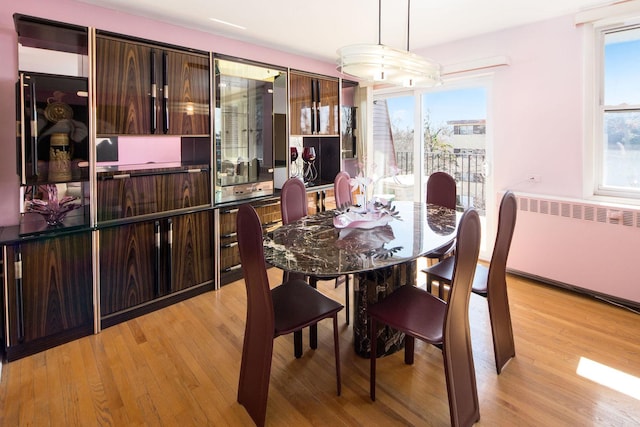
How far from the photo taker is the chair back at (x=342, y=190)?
3.40 m

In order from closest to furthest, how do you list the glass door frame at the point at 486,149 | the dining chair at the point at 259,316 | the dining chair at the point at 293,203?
the dining chair at the point at 259,316, the dining chair at the point at 293,203, the glass door frame at the point at 486,149

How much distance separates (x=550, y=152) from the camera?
347 cm

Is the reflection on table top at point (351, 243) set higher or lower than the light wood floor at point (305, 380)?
higher

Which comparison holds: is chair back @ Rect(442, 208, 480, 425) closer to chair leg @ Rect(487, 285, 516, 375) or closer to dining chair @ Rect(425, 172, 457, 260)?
chair leg @ Rect(487, 285, 516, 375)

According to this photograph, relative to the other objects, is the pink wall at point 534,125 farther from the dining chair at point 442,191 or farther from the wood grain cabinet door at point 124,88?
the dining chair at point 442,191

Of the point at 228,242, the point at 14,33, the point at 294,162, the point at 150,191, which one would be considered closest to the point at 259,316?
the point at 150,191

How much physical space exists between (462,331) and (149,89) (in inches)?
109

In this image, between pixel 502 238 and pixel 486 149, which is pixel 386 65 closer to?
pixel 502 238

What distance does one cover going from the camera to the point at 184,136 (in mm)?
3123

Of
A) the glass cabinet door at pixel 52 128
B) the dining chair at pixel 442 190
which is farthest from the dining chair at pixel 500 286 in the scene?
the glass cabinet door at pixel 52 128

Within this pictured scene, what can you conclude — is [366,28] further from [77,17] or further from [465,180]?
[77,17]

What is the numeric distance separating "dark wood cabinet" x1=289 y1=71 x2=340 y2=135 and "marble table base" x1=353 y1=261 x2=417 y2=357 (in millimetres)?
2298

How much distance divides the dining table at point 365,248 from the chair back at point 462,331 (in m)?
0.27

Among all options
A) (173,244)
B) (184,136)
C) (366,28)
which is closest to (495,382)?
(173,244)
